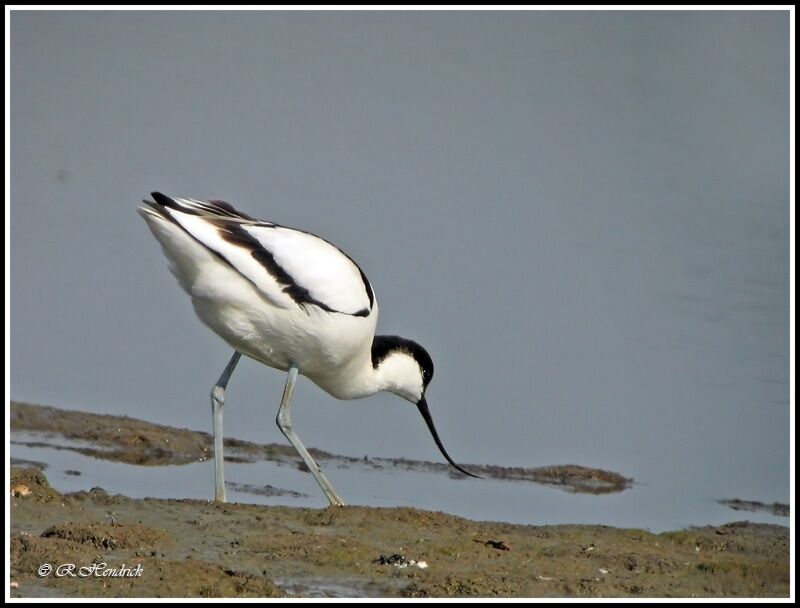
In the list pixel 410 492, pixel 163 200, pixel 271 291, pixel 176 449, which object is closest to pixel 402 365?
pixel 410 492

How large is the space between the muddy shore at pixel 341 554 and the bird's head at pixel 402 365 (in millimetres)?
1461

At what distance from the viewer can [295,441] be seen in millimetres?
8492

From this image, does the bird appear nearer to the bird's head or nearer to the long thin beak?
the bird's head

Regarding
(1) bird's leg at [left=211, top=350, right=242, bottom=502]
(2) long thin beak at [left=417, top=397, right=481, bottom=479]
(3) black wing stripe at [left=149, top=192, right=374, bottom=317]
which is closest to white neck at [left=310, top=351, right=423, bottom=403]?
(2) long thin beak at [left=417, top=397, right=481, bottom=479]

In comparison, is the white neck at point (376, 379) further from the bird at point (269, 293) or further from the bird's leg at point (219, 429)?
the bird's leg at point (219, 429)

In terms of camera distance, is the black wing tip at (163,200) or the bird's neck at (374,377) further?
the bird's neck at (374,377)

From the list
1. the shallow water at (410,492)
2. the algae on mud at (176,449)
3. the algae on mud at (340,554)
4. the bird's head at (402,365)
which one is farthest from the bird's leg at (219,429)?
the bird's head at (402,365)

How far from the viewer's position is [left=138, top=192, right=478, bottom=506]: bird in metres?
7.70

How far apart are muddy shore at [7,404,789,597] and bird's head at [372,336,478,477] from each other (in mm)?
1461

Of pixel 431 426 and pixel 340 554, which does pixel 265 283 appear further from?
pixel 431 426

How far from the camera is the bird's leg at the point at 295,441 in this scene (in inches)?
326

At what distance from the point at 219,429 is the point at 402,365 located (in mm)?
1395

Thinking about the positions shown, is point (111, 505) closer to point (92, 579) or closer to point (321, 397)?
point (92, 579)

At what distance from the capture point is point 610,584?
644 centimetres
